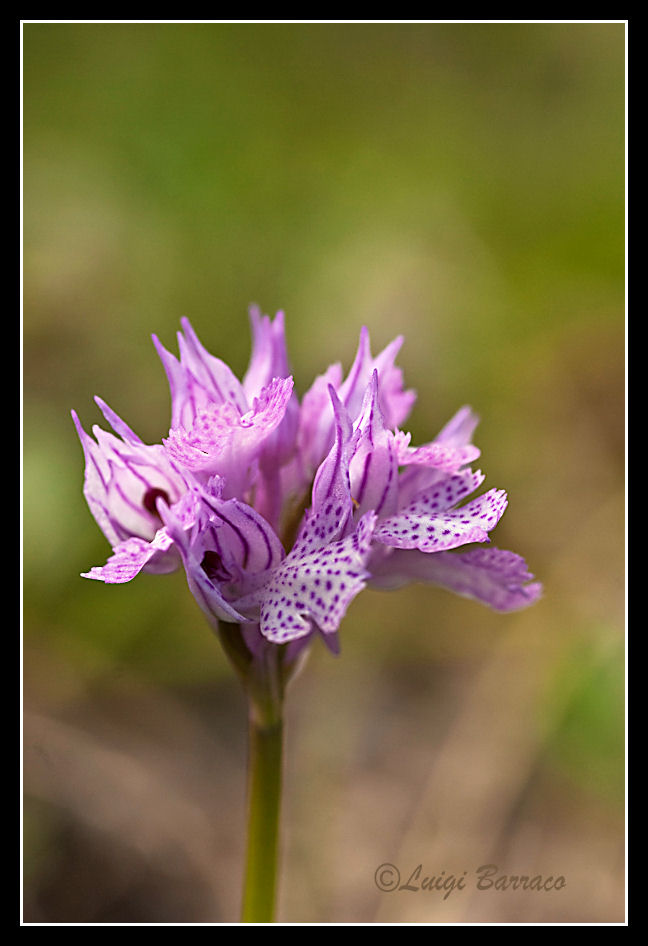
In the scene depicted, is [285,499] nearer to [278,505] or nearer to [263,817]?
[278,505]

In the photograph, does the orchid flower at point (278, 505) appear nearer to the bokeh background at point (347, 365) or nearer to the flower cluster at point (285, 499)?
the flower cluster at point (285, 499)

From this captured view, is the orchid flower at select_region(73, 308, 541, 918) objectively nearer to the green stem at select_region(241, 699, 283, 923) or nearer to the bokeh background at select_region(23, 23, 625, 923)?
the green stem at select_region(241, 699, 283, 923)

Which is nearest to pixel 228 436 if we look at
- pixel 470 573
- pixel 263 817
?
pixel 470 573

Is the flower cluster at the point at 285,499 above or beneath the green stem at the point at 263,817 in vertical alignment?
above

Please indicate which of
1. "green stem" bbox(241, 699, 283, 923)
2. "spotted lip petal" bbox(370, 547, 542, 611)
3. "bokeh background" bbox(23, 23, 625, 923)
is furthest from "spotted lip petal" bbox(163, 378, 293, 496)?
"bokeh background" bbox(23, 23, 625, 923)

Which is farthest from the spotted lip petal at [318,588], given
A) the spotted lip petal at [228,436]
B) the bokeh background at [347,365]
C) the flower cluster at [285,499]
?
the bokeh background at [347,365]

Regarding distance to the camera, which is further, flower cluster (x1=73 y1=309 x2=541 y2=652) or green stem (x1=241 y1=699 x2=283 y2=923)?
green stem (x1=241 y1=699 x2=283 y2=923)
